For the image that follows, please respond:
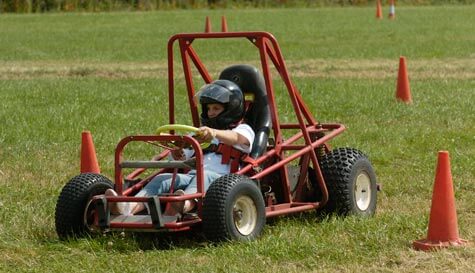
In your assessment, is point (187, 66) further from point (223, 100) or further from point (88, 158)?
point (88, 158)

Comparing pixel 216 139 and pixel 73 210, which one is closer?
pixel 73 210

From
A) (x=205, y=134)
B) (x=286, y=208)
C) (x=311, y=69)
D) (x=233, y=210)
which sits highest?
(x=205, y=134)

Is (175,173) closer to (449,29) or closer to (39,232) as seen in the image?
(39,232)

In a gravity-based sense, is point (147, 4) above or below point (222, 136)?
below

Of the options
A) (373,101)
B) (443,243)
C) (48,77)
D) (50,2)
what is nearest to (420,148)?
(373,101)

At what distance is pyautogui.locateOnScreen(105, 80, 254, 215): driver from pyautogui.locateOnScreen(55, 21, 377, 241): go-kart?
0.28 feet

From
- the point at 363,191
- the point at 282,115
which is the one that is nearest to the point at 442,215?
the point at 363,191

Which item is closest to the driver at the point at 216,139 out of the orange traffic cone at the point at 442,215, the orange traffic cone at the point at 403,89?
the orange traffic cone at the point at 442,215

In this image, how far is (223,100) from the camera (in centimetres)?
820

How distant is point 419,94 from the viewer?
1719 centimetres

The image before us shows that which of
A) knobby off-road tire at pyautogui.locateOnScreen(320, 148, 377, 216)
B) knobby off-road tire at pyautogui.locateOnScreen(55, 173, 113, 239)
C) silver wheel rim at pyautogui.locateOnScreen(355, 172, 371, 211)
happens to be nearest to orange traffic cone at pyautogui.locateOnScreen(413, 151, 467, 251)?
knobby off-road tire at pyautogui.locateOnScreen(320, 148, 377, 216)

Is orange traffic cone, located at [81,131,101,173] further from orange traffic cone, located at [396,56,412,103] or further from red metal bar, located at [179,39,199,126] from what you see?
orange traffic cone, located at [396,56,412,103]

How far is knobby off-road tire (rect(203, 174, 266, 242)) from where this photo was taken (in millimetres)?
7445

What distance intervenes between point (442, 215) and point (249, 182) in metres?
1.30
